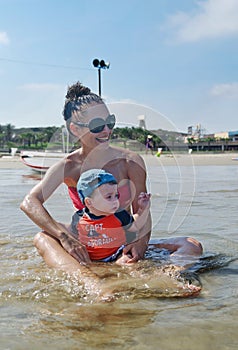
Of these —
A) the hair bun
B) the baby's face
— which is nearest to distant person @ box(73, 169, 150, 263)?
the baby's face

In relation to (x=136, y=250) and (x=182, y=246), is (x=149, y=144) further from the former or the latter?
(x=136, y=250)

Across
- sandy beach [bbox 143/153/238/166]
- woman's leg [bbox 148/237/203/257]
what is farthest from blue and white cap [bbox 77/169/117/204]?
sandy beach [bbox 143/153/238/166]

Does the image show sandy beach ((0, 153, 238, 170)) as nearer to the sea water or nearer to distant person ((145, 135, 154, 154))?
distant person ((145, 135, 154, 154))

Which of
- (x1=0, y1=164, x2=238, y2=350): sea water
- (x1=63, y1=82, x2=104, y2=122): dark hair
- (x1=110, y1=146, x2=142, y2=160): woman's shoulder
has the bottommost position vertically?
(x1=0, y1=164, x2=238, y2=350): sea water

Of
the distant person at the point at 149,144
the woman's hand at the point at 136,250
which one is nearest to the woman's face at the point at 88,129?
the distant person at the point at 149,144

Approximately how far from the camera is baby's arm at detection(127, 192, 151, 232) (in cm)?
310

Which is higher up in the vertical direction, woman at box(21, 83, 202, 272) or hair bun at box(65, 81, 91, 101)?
hair bun at box(65, 81, 91, 101)

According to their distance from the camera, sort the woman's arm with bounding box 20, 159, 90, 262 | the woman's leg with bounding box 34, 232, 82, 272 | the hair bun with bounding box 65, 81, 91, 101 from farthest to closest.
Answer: the hair bun with bounding box 65, 81, 91, 101, the woman's arm with bounding box 20, 159, 90, 262, the woman's leg with bounding box 34, 232, 82, 272

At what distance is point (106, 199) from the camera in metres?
3.03

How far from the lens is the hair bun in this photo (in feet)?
11.0

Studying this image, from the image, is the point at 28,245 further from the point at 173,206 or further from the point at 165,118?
the point at 173,206

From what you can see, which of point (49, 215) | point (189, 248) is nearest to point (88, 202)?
→ point (49, 215)

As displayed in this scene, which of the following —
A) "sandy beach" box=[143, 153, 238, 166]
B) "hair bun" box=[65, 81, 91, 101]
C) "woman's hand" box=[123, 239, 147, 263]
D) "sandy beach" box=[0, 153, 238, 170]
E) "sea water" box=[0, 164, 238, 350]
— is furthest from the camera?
"sandy beach" box=[0, 153, 238, 170]

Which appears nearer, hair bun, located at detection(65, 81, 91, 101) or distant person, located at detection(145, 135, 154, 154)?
hair bun, located at detection(65, 81, 91, 101)
